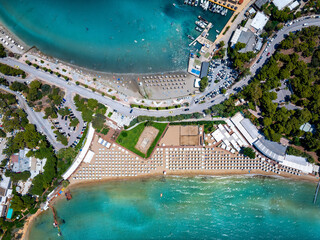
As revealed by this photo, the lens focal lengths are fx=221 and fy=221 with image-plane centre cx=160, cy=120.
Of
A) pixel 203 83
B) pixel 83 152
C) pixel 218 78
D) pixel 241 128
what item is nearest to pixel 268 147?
pixel 241 128

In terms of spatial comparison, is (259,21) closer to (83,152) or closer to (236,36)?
(236,36)

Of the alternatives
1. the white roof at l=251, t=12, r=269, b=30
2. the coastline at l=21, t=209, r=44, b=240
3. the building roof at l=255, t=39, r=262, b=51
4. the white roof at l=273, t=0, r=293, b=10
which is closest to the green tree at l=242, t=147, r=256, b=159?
the building roof at l=255, t=39, r=262, b=51

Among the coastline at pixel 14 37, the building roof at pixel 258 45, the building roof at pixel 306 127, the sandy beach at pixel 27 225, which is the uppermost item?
the building roof at pixel 258 45

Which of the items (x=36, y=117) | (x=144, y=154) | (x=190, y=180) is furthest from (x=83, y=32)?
(x=190, y=180)

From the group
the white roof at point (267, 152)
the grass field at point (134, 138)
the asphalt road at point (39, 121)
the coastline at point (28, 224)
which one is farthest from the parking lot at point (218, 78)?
the coastline at point (28, 224)

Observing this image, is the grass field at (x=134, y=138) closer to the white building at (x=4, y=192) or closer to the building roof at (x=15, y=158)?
the building roof at (x=15, y=158)

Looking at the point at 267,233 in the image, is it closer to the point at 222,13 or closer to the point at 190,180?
the point at 190,180
